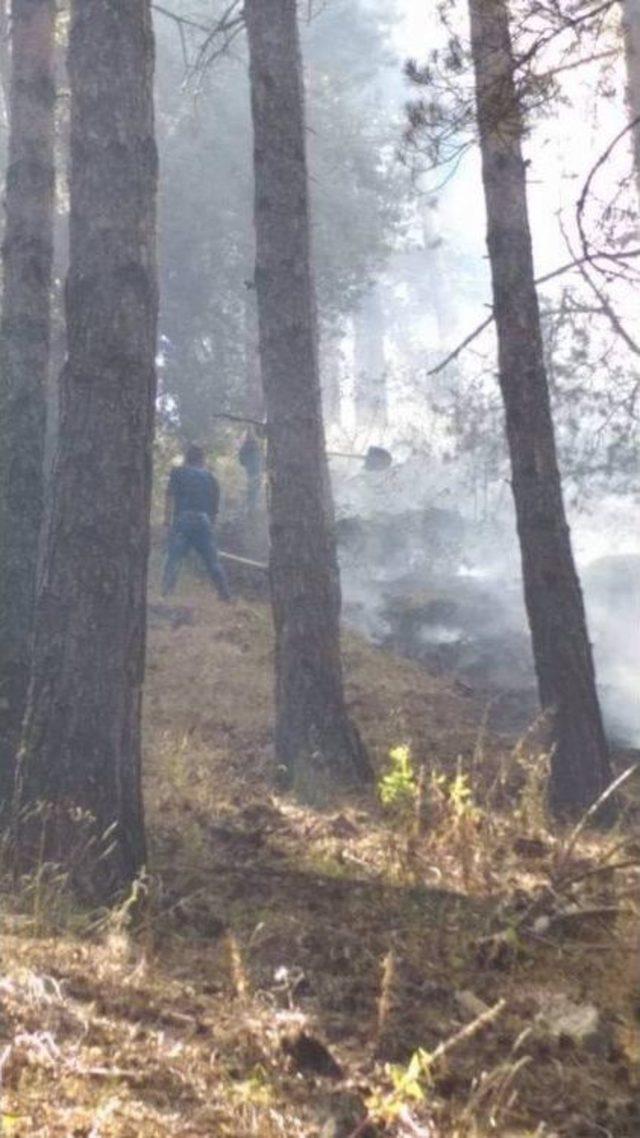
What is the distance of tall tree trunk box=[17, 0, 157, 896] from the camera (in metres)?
5.57

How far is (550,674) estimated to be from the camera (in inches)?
325

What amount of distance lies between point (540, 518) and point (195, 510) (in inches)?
297

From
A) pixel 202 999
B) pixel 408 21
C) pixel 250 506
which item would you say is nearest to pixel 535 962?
pixel 202 999

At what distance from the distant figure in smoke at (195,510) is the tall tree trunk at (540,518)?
23.0 ft

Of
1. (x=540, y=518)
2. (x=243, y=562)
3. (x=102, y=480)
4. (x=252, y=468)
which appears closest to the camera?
(x=102, y=480)

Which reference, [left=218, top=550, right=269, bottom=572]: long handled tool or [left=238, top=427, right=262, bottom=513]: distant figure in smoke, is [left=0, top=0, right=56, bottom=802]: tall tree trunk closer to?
[left=218, top=550, right=269, bottom=572]: long handled tool

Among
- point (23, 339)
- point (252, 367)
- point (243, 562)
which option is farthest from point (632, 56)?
point (252, 367)

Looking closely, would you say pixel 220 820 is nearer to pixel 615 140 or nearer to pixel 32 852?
pixel 32 852

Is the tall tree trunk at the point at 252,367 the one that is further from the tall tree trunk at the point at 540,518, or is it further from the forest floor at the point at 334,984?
the forest floor at the point at 334,984

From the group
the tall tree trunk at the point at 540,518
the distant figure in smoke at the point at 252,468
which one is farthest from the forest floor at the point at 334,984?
the distant figure in smoke at the point at 252,468

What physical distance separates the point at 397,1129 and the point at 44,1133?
855 millimetres

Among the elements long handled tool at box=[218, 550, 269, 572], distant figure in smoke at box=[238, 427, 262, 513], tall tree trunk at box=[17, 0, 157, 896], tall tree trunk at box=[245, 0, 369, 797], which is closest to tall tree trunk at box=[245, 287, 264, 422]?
distant figure in smoke at box=[238, 427, 262, 513]

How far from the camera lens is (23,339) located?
901 centimetres

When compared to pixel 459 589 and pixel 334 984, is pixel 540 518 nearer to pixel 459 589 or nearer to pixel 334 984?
pixel 334 984
